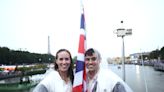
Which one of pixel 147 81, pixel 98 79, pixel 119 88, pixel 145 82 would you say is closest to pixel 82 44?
pixel 98 79

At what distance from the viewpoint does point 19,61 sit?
219 feet

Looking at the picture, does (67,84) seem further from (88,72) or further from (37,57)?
(37,57)

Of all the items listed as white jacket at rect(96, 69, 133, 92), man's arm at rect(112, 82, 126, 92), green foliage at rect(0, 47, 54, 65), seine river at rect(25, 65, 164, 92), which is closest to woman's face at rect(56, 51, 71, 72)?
white jacket at rect(96, 69, 133, 92)

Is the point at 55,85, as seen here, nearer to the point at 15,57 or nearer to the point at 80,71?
the point at 80,71

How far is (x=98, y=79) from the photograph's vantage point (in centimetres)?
237

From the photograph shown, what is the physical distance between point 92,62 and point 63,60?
217mm

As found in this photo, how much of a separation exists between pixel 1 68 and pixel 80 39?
4984 centimetres

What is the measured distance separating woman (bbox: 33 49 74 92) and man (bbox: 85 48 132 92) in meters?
0.14

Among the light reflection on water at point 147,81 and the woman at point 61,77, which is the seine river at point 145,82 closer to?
the light reflection on water at point 147,81

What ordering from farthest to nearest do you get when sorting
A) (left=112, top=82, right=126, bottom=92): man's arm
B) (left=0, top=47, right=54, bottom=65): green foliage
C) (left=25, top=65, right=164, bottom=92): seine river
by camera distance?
(left=0, top=47, right=54, bottom=65): green foliage, (left=25, top=65, right=164, bottom=92): seine river, (left=112, top=82, right=126, bottom=92): man's arm

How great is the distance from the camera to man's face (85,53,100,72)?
2324 millimetres

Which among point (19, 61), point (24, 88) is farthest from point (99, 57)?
point (19, 61)

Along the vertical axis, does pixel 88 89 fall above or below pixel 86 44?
below

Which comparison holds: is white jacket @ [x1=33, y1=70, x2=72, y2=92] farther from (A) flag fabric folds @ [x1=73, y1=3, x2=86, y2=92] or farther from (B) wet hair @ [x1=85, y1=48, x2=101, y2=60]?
(B) wet hair @ [x1=85, y1=48, x2=101, y2=60]
